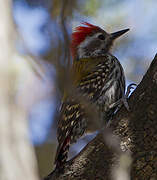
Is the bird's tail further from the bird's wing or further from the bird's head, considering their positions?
the bird's head

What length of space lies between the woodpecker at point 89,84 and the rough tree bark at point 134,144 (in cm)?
33

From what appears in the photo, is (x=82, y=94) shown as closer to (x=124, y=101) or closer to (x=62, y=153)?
(x=62, y=153)

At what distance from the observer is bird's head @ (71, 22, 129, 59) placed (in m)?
6.68

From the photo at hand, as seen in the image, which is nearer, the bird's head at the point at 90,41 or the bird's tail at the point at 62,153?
the bird's tail at the point at 62,153

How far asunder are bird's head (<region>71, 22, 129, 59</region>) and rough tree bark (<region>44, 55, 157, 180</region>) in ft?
7.46

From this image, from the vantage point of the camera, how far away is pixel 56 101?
→ 324 centimetres

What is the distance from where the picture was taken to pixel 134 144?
4.25 m

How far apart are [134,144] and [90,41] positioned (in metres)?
2.75

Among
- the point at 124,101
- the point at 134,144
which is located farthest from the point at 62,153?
the point at 134,144

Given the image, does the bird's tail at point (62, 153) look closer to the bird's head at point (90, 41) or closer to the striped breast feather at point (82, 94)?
the striped breast feather at point (82, 94)

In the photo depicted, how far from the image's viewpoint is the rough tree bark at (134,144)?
165 inches

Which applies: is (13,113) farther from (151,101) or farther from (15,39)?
(151,101)

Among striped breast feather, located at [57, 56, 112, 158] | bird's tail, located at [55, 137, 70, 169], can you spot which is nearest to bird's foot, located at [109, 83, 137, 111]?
striped breast feather, located at [57, 56, 112, 158]

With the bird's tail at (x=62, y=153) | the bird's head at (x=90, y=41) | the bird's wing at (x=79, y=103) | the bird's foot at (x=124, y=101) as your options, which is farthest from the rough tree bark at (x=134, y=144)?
the bird's head at (x=90, y=41)
